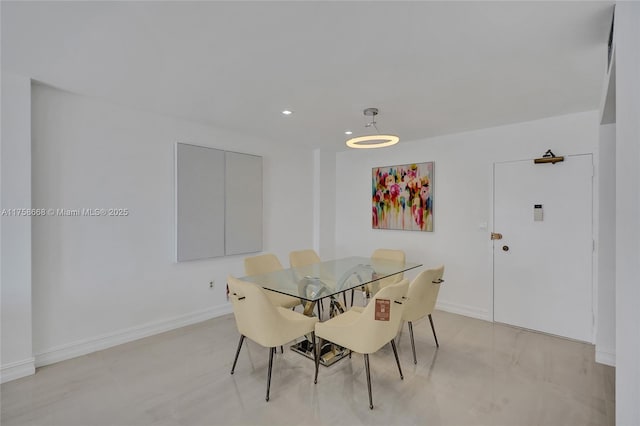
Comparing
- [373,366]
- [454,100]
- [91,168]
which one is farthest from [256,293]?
[454,100]

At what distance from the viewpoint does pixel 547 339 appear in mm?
3283

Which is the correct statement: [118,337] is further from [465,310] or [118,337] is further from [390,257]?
[465,310]

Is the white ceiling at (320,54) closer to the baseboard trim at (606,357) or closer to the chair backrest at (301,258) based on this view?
the chair backrest at (301,258)

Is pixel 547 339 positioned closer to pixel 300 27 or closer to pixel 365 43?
pixel 365 43

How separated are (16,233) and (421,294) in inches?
130

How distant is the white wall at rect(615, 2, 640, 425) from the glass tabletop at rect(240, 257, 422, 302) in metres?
1.65

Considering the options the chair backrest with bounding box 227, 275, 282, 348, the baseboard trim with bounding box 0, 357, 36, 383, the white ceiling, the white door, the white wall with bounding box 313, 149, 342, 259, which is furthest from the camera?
the white wall with bounding box 313, 149, 342, 259

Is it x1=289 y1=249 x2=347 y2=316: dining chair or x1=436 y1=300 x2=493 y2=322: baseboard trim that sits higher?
x1=289 y1=249 x2=347 y2=316: dining chair

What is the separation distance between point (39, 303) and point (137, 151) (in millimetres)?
1618

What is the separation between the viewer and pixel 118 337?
3.12m

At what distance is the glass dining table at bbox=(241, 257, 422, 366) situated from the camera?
2.56 m

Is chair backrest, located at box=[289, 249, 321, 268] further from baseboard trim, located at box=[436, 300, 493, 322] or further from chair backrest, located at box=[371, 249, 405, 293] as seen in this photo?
baseboard trim, located at box=[436, 300, 493, 322]

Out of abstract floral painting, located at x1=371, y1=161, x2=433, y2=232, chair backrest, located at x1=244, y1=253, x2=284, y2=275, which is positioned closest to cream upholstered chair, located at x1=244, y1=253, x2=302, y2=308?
chair backrest, located at x1=244, y1=253, x2=284, y2=275

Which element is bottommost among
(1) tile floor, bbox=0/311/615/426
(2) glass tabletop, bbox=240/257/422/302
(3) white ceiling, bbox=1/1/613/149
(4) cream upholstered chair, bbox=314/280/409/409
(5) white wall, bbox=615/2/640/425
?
(1) tile floor, bbox=0/311/615/426
